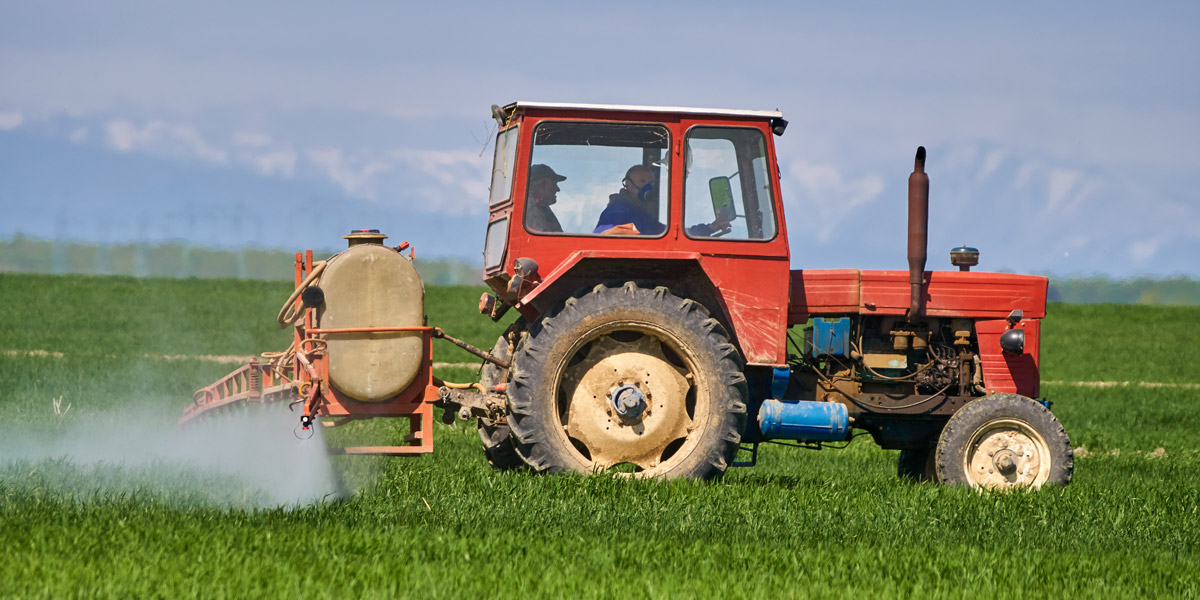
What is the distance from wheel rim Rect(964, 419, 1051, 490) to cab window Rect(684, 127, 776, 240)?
217cm

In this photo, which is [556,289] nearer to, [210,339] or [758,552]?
[758,552]

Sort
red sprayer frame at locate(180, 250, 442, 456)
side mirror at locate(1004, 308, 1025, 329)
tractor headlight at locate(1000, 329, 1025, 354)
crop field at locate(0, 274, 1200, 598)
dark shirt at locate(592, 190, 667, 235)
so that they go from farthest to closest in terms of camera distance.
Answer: side mirror at locate(1004, 308, 1025, 329)
tractor headlight at locate(1000, 329, 1025, 354)
dark shirt at locate(592, 190, 667, 235)
red sprayer frame at locate(180, 250, 442, 456)
crop field at locate(0, 274, 1200, 598)

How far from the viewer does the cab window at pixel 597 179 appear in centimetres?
827

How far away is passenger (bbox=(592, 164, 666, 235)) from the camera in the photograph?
325 inches

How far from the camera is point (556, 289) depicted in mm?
8227

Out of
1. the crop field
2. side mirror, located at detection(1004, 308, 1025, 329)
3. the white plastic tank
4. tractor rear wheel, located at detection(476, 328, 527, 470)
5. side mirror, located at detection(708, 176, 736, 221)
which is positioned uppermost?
side mirror, located at detection(708, 176, 736, 221)

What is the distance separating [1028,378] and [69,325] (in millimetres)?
25460

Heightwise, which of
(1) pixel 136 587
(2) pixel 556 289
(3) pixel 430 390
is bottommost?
(1) pixel 136 587

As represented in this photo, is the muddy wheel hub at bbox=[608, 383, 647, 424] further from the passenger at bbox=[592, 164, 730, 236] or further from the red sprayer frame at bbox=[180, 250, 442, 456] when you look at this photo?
the red sprayer frame at bbox=[180, 250, 442, 456]

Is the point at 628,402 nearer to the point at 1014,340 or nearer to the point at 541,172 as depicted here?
the point at 541,172

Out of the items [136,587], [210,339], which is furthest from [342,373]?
[210,339]

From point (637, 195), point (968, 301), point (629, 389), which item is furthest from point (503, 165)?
point (968, 301)

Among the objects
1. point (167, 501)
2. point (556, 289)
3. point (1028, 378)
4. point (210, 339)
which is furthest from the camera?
point (210, 339)

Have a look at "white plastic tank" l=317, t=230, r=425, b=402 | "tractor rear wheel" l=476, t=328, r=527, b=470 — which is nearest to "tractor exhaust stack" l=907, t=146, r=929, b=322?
"tractor rear wheel" l=476, t=328, r=527, b=470
